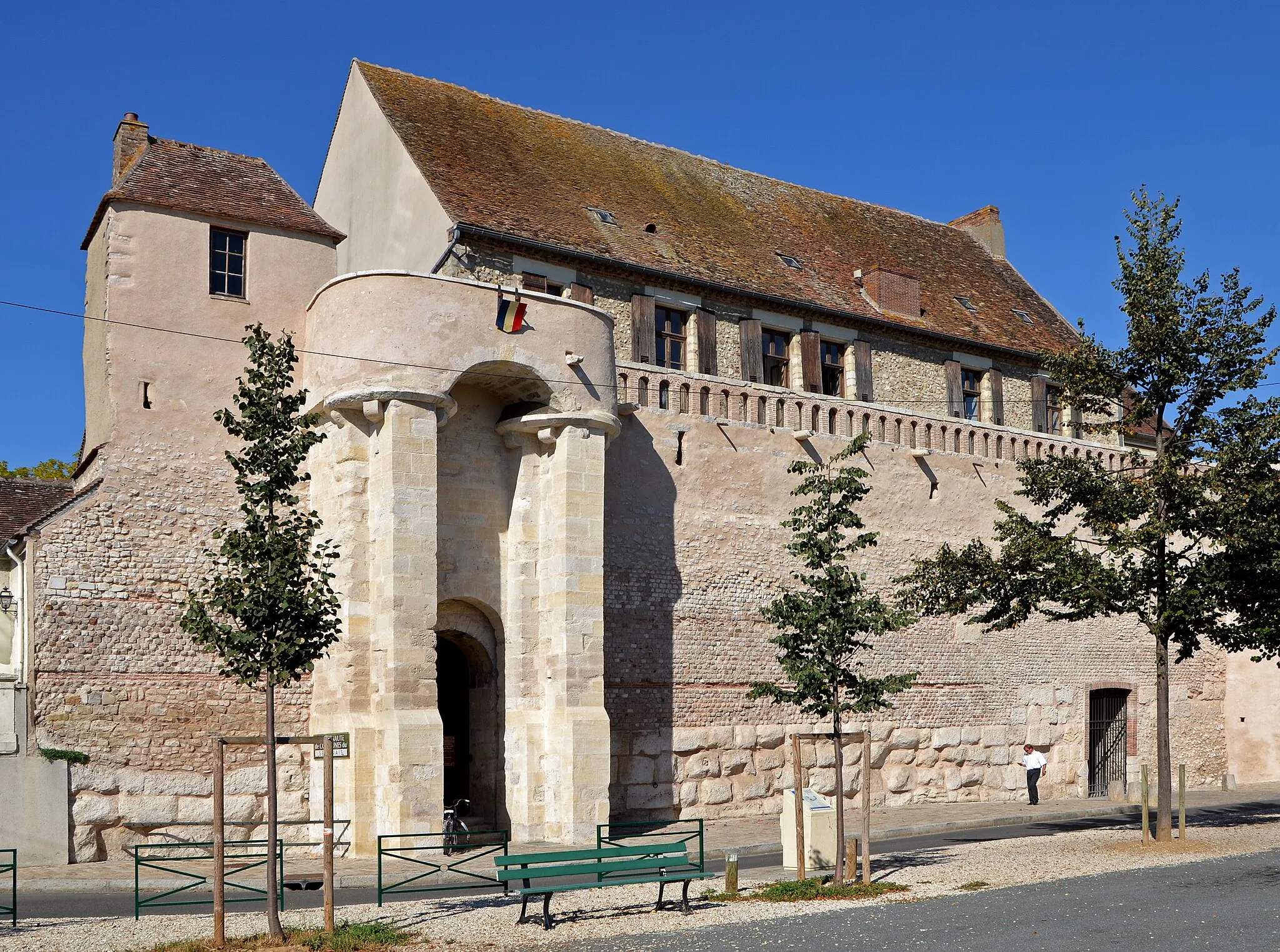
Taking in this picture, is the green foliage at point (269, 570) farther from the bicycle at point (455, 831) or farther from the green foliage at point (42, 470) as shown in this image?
the green foliage at point (42, 470)

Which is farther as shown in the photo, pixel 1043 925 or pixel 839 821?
pixel 839 821

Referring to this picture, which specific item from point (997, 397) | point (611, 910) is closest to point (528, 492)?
point (611, 910)

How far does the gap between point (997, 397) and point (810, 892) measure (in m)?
16.3

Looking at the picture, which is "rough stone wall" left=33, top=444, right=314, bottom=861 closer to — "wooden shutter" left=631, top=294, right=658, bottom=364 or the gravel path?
the gravel path

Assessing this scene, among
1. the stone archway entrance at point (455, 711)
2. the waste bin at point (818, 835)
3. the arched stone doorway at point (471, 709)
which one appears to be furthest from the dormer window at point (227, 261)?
the waste bin at point (818, 835)

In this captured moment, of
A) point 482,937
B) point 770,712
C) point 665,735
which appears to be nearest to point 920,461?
point 770,712

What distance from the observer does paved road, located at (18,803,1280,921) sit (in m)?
13.7

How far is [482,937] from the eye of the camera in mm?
11828

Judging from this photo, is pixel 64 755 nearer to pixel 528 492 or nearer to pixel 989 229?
pixel 528 492

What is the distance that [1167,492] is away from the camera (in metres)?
17.9

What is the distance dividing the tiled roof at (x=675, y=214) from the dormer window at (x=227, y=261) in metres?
3.35

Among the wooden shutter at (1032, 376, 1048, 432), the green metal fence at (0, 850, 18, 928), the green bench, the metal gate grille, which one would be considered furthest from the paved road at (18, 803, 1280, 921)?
the wooden shutter at (1032, 376, 1048, 432)

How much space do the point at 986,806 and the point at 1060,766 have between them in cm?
260

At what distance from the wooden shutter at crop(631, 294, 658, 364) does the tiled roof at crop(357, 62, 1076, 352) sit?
0.62 metres
